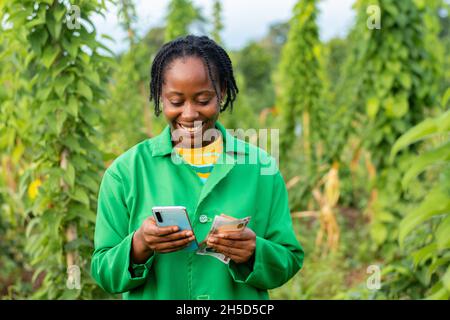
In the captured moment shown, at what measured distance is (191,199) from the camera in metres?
1.65

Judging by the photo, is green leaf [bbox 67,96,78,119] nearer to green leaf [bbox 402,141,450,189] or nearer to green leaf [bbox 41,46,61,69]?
green leaf [bbox 41,46,61,69]

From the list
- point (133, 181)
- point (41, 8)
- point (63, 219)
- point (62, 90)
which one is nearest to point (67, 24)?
point (41, 8)

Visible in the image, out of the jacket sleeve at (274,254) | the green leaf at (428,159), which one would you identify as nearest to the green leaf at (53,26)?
the jacket sleeve at (274,254)

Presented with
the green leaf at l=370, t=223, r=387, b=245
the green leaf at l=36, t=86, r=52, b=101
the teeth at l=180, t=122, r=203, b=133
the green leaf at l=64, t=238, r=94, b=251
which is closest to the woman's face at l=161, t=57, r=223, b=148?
the teeth at l=180, t=122, r=203, b=133

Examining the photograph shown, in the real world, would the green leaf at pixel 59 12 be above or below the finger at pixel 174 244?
above

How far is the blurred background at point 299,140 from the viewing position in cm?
289

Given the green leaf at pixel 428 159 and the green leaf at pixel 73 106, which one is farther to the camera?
the green leaf at pixel 73 106

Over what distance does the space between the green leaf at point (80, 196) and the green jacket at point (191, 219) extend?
4.28 feet

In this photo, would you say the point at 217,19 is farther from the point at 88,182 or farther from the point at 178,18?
the point at 88,182

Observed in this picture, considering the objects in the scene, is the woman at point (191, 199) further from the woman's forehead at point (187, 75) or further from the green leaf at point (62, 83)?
the green leaf at point (62, 83)

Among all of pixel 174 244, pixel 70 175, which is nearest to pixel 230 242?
pixel 174 244

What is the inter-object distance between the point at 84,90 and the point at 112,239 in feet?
4.73
